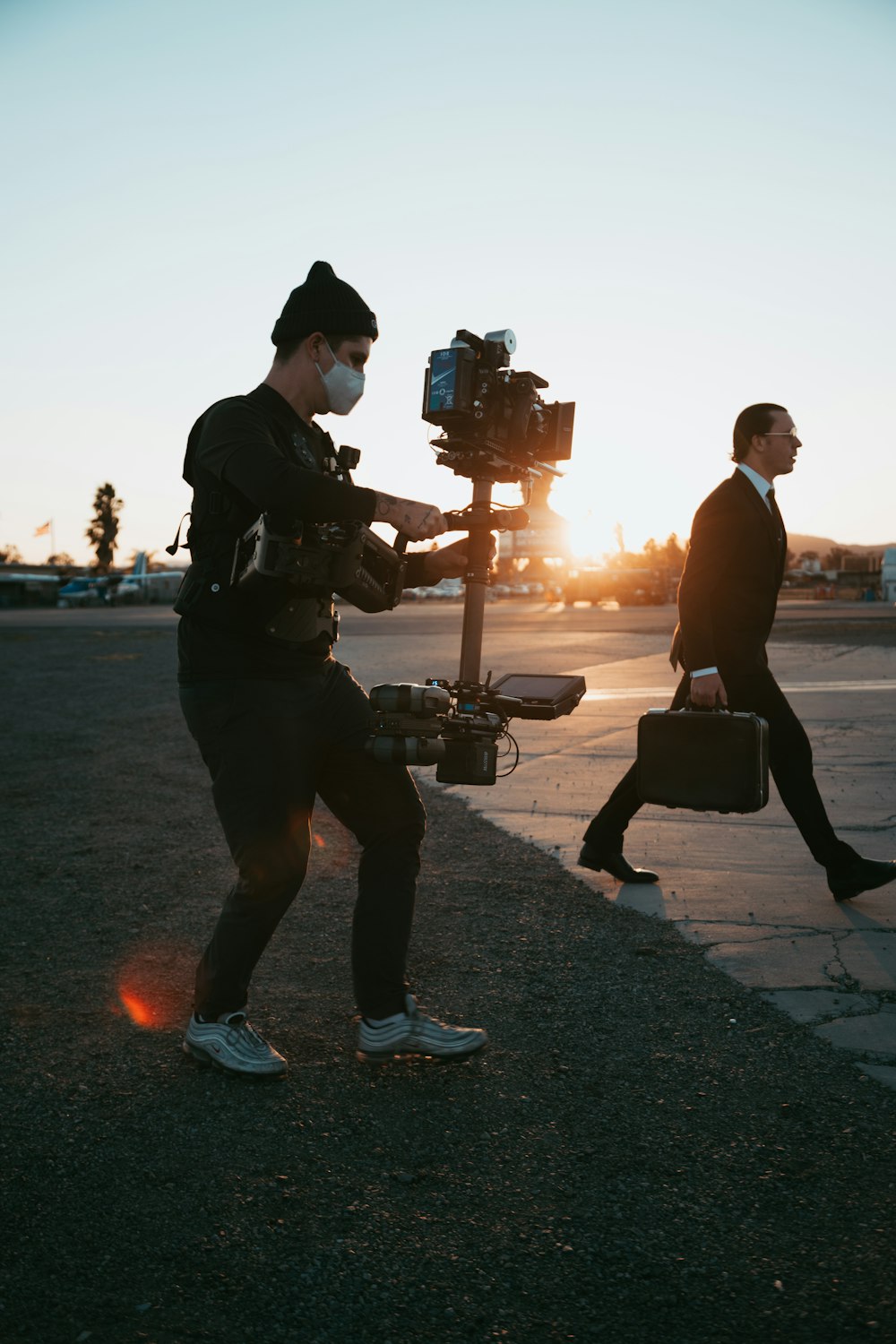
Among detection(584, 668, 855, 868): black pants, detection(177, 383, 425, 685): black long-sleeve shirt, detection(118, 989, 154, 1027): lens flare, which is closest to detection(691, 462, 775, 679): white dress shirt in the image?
detection(584, 668, 855, 868): black pants

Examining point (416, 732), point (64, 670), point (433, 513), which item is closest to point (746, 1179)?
point (416, 732)

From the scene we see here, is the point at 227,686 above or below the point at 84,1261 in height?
above

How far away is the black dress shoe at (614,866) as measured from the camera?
201 inches

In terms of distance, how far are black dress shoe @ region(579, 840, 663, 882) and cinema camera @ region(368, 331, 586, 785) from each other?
1481mm

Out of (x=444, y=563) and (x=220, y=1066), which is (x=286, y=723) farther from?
(x=220, y=1066)

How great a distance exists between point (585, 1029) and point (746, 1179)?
3.09 ft

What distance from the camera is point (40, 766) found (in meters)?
8.72

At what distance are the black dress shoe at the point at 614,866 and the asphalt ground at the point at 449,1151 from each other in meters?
0.31

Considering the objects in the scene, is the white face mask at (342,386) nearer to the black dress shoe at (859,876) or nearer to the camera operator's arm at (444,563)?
the camera operator's arm at (444,563)

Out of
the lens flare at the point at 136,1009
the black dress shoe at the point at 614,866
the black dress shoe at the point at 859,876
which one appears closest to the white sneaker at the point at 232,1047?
the lens flare at the point at 136,1009

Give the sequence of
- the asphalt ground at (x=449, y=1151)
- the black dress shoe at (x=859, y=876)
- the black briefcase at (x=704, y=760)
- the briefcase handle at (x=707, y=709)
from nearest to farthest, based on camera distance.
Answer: the asphalt ground at (x=449, y=1151) < the black briefcase at (x=704, y=760) < the briefcase handle at (x=707, y=709) < the black dress shoe at (x=859, y=876)

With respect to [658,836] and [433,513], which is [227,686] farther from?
[658,836]

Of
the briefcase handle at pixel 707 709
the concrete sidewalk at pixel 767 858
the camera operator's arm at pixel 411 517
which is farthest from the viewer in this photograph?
the briefcase handle at pixel 707 709

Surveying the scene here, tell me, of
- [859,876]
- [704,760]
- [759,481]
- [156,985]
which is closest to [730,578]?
[759,481]
